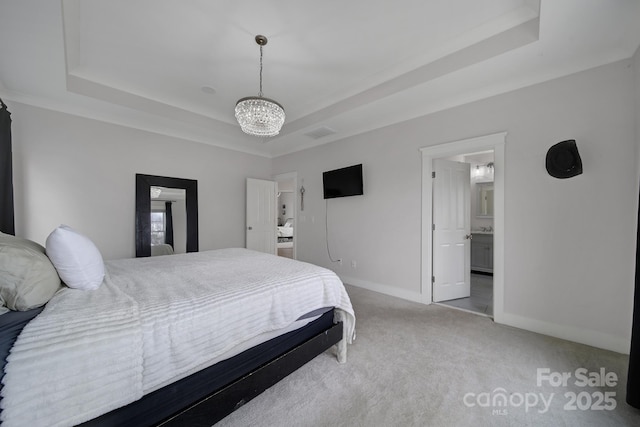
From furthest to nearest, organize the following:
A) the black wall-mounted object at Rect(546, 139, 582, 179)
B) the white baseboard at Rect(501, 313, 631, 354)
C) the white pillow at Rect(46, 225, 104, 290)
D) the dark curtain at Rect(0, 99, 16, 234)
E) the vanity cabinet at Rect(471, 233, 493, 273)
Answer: the vanity cabinet at Rect(471, 233, 493, 273)
the dark curtain at Rect(0, 99, 16, 234)
the black wall-mounted object at Rect(546, 139, 582, 179)
the white baseboard at Rect(501, 313, 631, 354)
the white pillow at Rect(46, 225, 104, 290)

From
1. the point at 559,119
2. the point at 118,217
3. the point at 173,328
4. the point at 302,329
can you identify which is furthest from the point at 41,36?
the point at 559,119

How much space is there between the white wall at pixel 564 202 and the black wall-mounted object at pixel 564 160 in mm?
73

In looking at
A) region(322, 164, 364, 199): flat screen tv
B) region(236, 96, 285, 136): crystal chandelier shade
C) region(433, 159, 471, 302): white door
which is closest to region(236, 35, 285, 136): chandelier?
region(236, 96, 285, 136): crystal chandelier shade

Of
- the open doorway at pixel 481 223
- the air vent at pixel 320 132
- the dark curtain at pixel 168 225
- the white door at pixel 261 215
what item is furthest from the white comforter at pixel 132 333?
the open doorway at pixel 481 223

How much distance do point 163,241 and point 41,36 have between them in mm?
2733

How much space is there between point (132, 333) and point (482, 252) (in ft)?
18.1

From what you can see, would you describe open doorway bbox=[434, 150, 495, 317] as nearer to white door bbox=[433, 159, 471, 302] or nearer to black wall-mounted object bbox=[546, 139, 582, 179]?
white door bbox=[433, 159, 471, 302]

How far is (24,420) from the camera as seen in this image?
0.78m

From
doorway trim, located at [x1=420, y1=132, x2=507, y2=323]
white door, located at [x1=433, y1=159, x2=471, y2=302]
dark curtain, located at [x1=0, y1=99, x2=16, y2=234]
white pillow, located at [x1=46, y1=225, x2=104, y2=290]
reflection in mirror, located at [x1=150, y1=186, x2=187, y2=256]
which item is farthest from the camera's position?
reflection in mirror, located at [x1=150, y1=186, x2=187, y2=256]

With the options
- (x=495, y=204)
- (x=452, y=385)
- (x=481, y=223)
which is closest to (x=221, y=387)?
(x=452, y=385)

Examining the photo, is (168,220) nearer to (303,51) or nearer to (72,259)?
(72,259)

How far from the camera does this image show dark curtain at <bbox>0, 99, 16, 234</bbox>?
8.26 feet

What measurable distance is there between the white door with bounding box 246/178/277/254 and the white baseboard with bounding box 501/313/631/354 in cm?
413

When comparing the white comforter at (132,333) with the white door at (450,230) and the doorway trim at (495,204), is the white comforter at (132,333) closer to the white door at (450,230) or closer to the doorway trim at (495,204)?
the doorway trim at (495,204)
